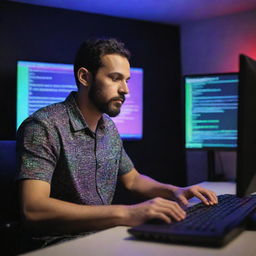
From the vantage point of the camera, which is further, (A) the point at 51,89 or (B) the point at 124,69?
(A) the point at 51,89

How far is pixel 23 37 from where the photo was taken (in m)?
2.65

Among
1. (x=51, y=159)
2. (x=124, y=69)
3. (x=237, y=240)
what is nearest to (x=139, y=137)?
(x=124, y=69)

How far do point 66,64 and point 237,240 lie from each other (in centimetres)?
190

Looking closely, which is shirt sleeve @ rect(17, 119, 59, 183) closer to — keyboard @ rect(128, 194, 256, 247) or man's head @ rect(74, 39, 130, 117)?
man's head @ rect(74, 39, 130, 117)

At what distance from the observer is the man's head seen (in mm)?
1656

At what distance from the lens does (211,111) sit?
2.57m

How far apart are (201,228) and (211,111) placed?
1.72 meters

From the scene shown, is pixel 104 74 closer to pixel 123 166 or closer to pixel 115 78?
pixel 115 78

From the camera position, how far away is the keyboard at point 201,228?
0.89 metres

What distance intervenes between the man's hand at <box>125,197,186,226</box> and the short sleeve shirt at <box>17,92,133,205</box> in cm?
36

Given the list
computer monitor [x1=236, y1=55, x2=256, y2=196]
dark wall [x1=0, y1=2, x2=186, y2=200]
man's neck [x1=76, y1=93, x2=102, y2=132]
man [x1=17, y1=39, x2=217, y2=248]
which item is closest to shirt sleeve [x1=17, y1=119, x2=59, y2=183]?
man [x1=17, y1=39, x2=217, y2=248]

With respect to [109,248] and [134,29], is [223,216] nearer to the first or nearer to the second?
[109,248]

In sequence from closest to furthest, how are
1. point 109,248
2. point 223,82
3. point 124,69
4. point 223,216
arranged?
point 109,248 → point 223,216 → point 124,69 → point 223,82

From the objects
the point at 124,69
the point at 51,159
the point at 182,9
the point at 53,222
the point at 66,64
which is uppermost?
the point at 182,9
